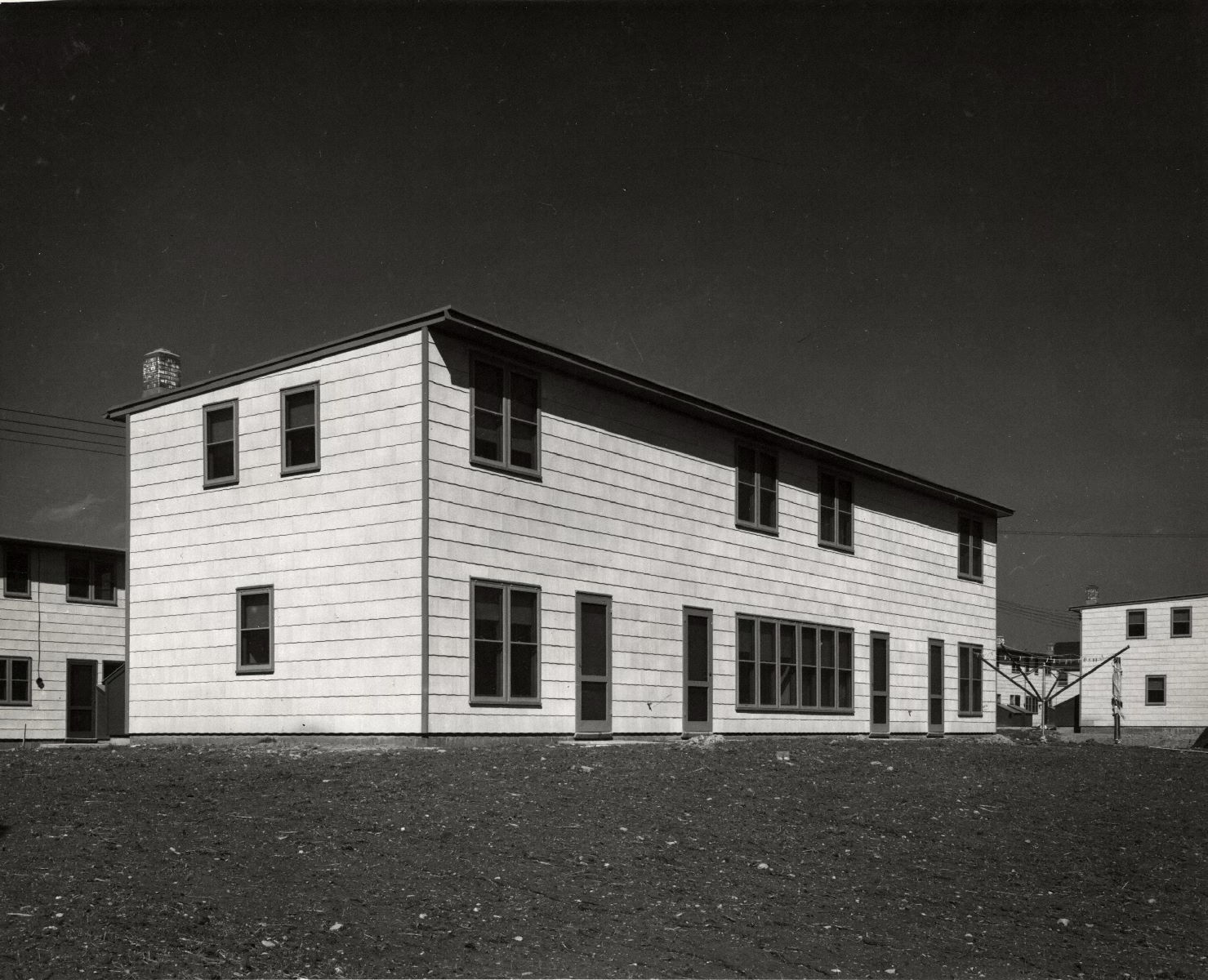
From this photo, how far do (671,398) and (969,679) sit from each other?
14.9 meters

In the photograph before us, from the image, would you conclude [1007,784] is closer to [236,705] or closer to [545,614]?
[545,614]

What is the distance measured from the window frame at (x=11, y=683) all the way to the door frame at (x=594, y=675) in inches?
819

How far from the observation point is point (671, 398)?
21.4 metres

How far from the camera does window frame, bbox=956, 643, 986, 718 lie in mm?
31641

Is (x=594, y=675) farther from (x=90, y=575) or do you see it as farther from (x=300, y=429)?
(x=90, y=575)

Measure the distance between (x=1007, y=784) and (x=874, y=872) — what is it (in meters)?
6.88

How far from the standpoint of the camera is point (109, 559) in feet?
121

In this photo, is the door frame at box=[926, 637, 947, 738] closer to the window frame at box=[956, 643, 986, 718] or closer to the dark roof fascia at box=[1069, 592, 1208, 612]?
the window frame at box=[956, 643, 986, 718]

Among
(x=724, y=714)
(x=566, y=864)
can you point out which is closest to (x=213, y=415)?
(x=724, y=714)

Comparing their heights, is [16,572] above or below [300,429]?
below

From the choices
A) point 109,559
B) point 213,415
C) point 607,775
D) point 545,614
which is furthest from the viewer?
point 109,559

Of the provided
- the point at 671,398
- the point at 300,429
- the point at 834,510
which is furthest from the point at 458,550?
the point at 834,510

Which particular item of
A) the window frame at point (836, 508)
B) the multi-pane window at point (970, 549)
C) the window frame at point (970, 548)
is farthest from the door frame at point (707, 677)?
the multi-pane window at point (970, 549)

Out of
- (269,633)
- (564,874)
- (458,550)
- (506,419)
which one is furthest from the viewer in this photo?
(269,633)
